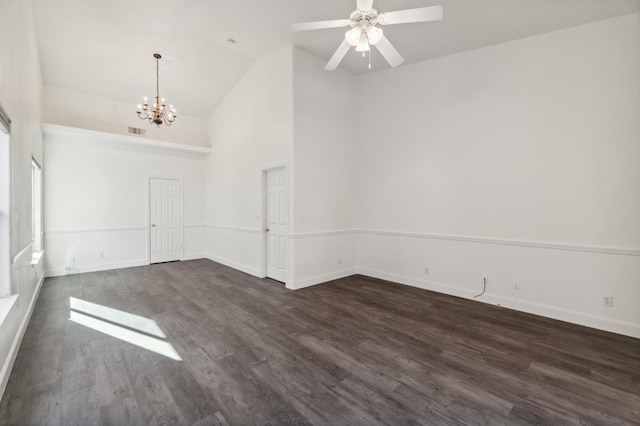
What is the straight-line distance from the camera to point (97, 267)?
591cm

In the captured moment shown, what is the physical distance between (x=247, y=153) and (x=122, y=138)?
275 cm

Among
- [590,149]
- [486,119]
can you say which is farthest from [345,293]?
[590,149]

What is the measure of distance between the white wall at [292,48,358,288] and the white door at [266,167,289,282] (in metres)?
0.35

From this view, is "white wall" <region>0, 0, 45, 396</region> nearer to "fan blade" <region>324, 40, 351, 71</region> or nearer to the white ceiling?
the white ceiling

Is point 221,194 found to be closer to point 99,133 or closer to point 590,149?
point 99,133

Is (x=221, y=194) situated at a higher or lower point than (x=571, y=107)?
lower

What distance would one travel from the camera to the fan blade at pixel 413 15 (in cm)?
223

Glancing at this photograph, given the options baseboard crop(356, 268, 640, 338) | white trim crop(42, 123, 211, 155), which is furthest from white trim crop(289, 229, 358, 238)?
white trim crop(42, 123, 211, 155)

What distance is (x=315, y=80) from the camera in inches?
188

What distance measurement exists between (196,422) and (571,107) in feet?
16.0

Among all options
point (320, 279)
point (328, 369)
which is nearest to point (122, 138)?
point (320, 279)

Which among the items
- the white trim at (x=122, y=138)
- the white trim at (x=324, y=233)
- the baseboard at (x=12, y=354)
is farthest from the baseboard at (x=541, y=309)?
the white trim at (x=122, y=138)

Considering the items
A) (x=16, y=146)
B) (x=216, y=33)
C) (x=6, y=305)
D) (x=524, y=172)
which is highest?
(x=216, y=33)

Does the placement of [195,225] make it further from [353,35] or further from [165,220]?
[353,35]
